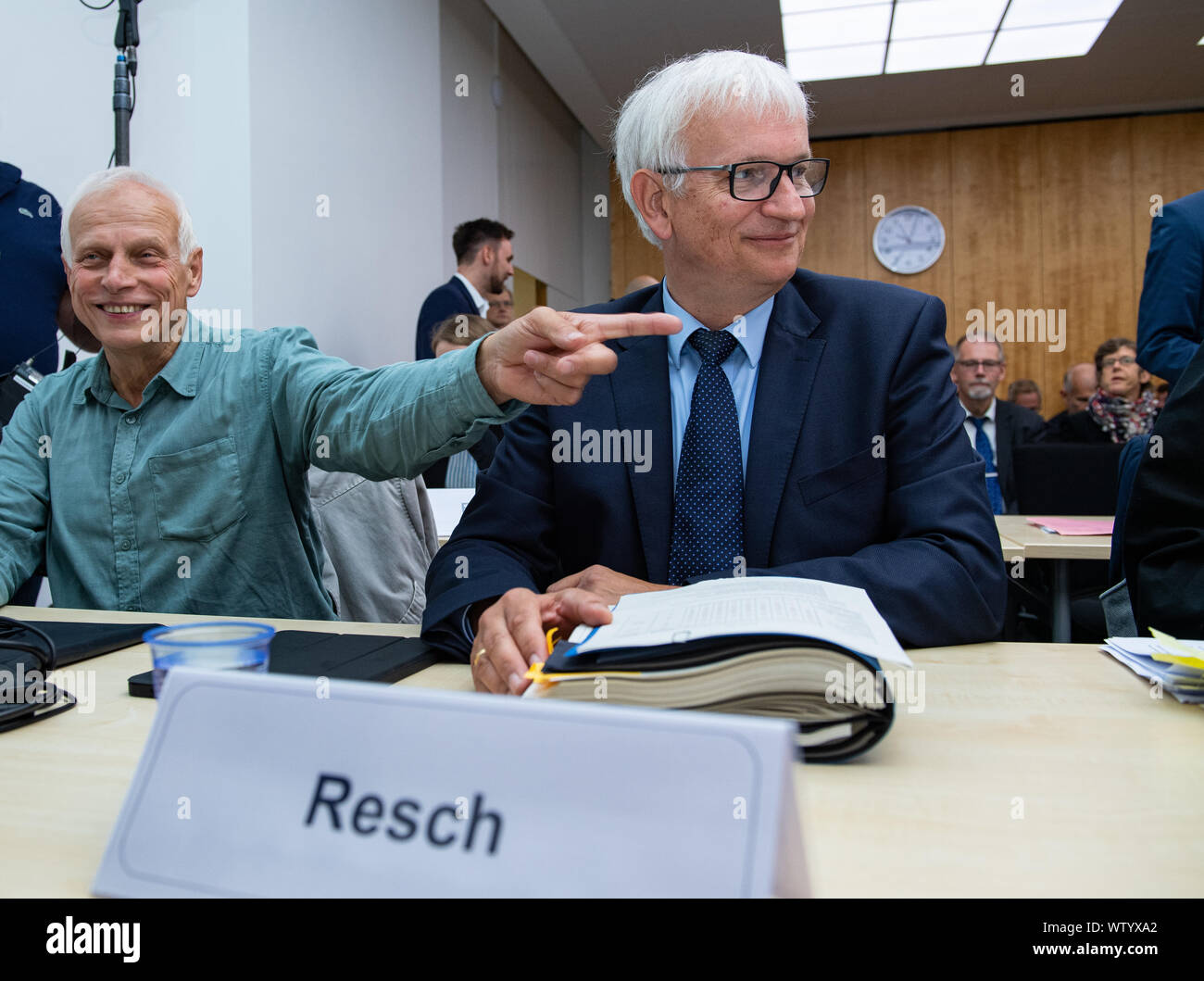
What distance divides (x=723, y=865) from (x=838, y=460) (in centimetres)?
87

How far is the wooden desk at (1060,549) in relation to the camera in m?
2.17

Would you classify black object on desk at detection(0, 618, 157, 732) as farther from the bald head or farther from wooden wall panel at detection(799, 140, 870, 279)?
wooden wall panel at detection(799, 140, 870, 279)

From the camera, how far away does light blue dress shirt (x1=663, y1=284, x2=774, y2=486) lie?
4.31ft

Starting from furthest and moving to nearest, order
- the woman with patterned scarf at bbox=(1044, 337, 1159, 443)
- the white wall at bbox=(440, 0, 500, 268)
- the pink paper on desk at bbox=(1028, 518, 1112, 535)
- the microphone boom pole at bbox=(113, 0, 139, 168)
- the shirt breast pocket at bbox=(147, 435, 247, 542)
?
the white wall at bbox=(440, 0, 500, 268) < the woman with patterned scarf at bbox=(1044, 337, 1159, 443) < the microphone boom pole at bbox=(113, 0, 139, 168) < the pink paper on desk at bbox=(1028, 518, 1112, 535) < the shirt breast pocket at bbox=(147, 435, 247, 542)

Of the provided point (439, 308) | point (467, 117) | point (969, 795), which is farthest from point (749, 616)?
point (467, 117)

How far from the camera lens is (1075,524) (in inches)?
99.4

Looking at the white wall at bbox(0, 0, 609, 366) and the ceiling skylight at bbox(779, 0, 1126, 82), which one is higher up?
the ceiling skylight at bbox(779, 0, 1126, 82)

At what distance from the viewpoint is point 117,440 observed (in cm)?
150

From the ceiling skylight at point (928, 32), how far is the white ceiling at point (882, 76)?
0.12 m

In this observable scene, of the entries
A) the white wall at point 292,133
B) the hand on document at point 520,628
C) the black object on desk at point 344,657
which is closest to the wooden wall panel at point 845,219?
the white wall at point 292,133

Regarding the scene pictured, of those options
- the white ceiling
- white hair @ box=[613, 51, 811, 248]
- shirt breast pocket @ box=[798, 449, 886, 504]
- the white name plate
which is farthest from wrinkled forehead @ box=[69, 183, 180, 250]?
the white ceiling

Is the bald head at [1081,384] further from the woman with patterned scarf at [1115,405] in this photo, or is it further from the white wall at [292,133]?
the white wall at [292,133]

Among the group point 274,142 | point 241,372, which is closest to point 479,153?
point 274,142

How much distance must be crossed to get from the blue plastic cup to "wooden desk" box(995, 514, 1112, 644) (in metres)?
1.65
